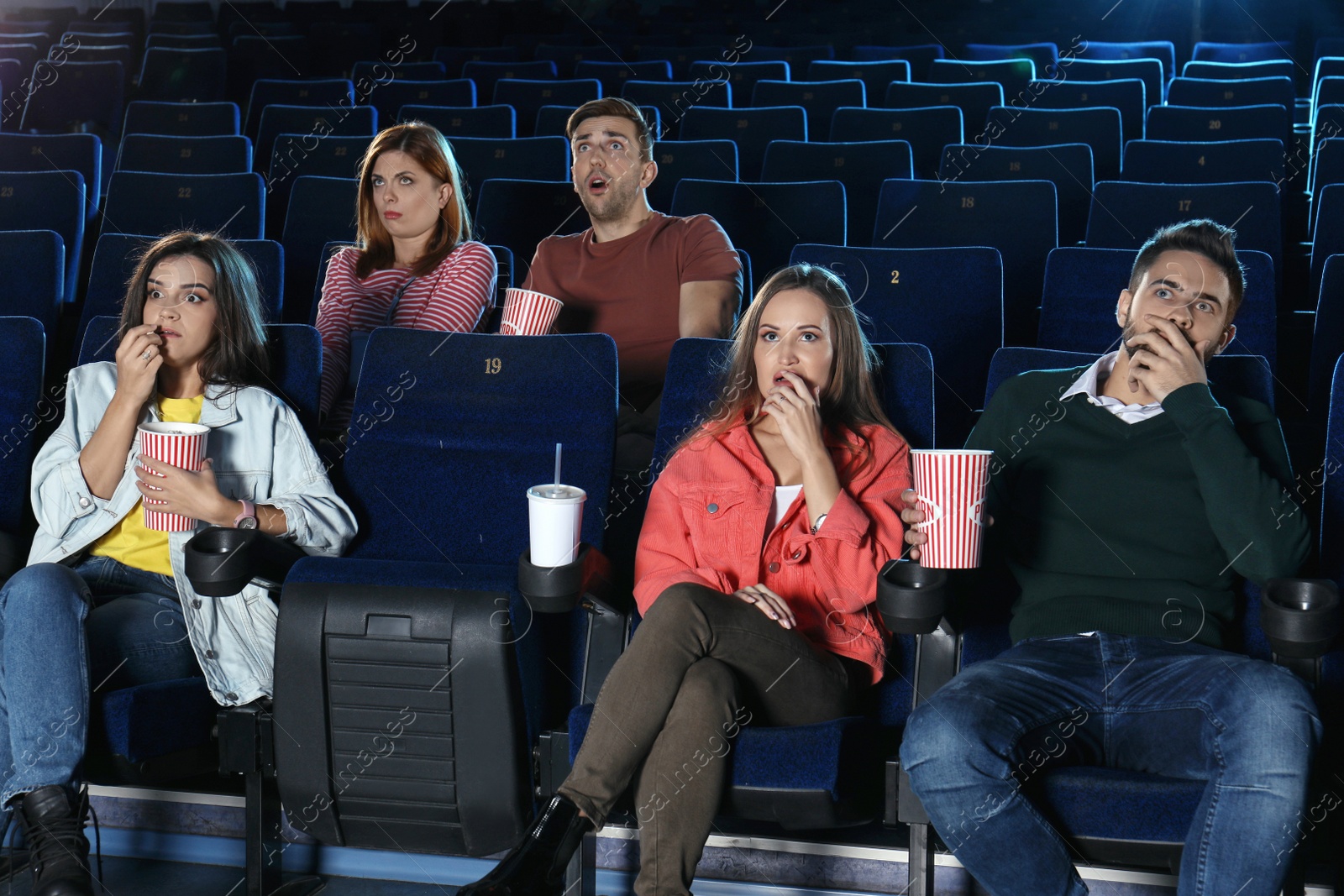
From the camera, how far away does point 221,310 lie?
60.6 inches

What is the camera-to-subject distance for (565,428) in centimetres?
151

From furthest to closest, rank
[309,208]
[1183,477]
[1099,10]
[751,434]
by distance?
1. [1099,10]
2. [309,208]
3. [751,434]
4. [1183,477]

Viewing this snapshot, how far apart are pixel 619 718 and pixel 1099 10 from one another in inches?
194

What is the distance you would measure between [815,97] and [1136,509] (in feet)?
8.92

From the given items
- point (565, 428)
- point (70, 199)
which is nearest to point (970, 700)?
point (565, 428)

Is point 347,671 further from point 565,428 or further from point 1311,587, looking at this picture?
point 1311,587

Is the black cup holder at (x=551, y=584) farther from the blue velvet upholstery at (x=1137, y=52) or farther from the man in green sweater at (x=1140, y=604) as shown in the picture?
the blue velvet upholstery at (x=1137, y=52)

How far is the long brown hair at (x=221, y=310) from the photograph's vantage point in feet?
5.04

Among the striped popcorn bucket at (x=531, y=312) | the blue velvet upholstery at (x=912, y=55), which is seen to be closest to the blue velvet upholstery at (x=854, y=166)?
the blue velvet upholstery at (x=912, y=55)

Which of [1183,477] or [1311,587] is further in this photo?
[1183,477]

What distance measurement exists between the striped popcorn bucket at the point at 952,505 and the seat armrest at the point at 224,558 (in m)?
0.70

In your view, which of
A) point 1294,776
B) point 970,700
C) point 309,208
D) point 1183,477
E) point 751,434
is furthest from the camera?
point 309,208

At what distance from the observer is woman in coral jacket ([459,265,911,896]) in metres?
1.12

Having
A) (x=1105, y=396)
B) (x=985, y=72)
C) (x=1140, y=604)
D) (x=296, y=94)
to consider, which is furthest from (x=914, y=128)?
(x=1140, y=604)
